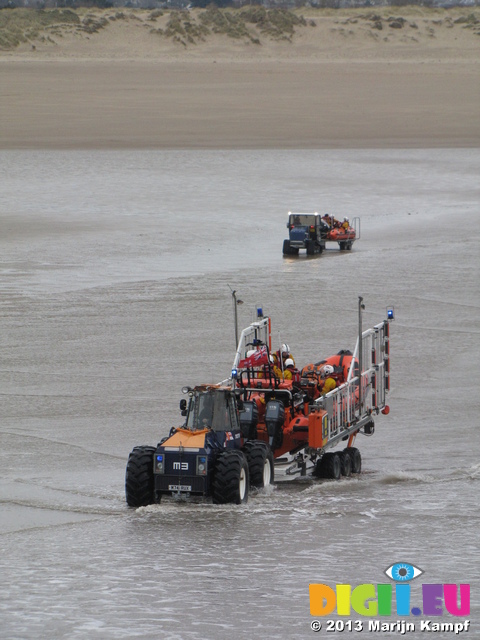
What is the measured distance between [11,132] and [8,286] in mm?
30522

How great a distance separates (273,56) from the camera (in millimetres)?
94125

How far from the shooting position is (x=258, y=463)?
17547 mm

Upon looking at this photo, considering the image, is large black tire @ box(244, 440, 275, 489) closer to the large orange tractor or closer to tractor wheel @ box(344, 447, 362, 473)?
the large orange tractor

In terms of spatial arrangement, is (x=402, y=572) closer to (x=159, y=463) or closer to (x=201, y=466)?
(x=201, y=466)

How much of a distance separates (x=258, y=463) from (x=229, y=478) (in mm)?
995

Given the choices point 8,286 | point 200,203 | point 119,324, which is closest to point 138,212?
point 200,203

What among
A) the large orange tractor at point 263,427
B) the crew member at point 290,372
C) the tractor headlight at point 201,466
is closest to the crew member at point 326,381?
the large orange tractor at point 263,427

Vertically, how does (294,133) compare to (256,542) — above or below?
above

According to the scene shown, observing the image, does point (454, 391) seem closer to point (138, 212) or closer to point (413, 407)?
point (413, 407)

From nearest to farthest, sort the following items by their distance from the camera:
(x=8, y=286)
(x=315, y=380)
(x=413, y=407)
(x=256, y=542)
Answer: (x=256, y=542) < (x=315, y=380) < (x=413, y=407) < (x=8, y=286)

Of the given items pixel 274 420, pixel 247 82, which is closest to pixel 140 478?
pixel 274 420

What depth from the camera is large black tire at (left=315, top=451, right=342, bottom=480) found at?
1905 cm

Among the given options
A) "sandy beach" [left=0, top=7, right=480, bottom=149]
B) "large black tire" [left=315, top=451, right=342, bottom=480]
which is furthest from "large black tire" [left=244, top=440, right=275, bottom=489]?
"sandy beach" [left=0, top=7, right=480, bottom=149]

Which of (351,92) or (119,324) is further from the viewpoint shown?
(351,92)
